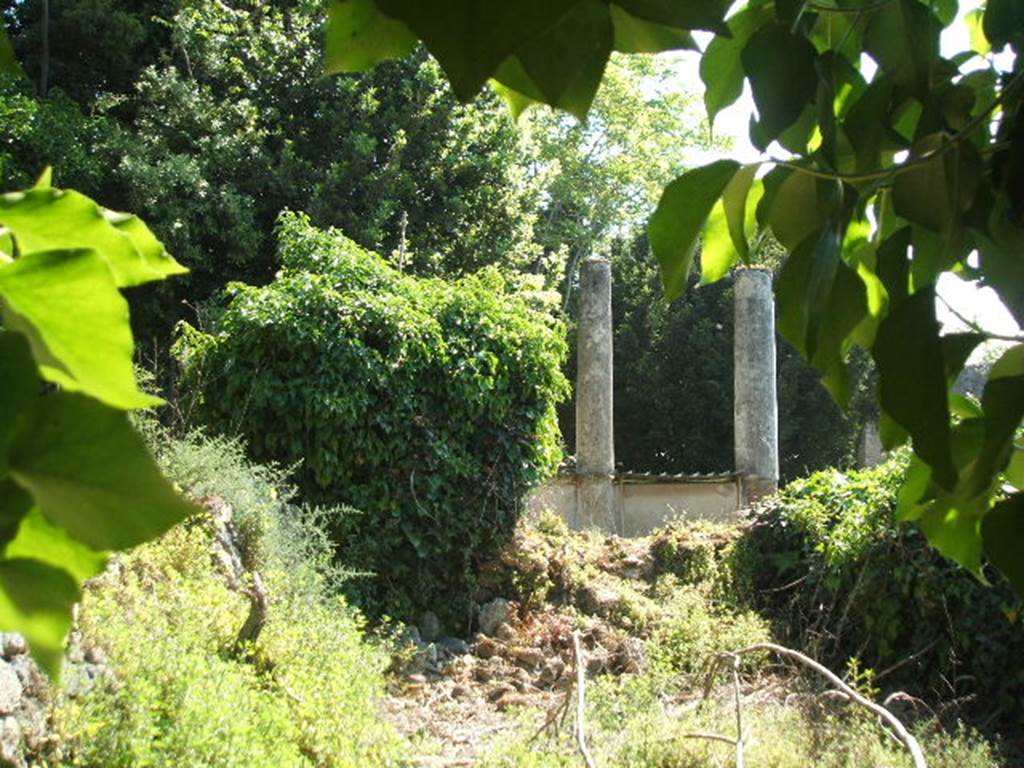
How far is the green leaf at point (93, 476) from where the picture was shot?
0.25m

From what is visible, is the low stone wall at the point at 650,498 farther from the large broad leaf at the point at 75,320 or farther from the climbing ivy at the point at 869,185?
the large broad leaf at the point at 75,320

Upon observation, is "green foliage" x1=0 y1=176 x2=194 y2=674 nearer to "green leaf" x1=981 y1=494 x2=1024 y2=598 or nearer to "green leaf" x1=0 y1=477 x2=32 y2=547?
"green leaf" x1=0 y1=477 x2=32 y2=547

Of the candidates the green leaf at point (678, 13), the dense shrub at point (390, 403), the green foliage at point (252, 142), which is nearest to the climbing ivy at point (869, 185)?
the green leaf at point (678, 13)

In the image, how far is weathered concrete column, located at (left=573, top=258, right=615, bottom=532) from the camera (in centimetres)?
1222

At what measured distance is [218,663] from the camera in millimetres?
4523

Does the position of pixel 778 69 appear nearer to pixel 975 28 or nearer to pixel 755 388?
pixel 975 28

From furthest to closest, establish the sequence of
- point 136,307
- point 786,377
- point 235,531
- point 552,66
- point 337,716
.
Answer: point 786,377, point 136,307, point 235,531, point 337,716, point 552,66

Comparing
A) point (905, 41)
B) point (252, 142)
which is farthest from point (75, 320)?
point (252, 142)

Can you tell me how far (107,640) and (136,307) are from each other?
328 inches

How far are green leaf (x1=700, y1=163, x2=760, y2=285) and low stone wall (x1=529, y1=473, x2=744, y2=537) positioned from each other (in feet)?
37.3

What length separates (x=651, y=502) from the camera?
12.7 m

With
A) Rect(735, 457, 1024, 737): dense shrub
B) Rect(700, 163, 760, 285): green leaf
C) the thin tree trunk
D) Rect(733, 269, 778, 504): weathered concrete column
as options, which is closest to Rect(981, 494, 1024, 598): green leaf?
Rect(700, 163, 760, 285): green leaf

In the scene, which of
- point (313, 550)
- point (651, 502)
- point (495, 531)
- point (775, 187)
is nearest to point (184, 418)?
point (313, 550)

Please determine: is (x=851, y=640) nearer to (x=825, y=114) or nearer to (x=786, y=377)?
(x=825, y=114)
